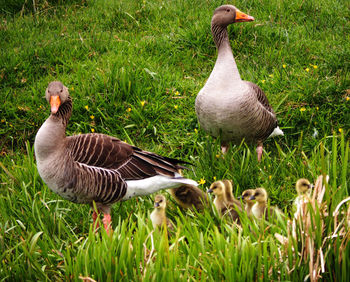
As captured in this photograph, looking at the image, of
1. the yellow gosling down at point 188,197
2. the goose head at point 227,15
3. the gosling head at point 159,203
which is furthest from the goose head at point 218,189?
the goose head at point 227,15

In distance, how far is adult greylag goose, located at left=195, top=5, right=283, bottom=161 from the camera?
5.20m

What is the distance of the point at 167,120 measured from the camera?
6641 mm

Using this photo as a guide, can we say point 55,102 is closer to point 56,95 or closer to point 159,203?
point 56,95

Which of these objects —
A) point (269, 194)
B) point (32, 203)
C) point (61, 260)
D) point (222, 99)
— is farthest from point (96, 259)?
point (222, 99)

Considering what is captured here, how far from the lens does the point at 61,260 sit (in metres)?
3.47

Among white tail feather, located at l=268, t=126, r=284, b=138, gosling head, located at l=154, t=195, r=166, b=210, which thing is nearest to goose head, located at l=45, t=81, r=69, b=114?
gosling head, located at l=154, t=195, r=166, b=210

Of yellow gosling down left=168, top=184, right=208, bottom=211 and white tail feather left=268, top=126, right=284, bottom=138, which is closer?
yellow gosling down left=168, top=184, right=208, bottom=211

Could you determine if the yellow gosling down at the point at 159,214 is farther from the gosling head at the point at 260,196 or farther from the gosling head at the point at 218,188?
the gosling head at the point at 260,196

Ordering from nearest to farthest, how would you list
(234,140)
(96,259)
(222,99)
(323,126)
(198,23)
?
(96,259)
(222,99)
(234,140)
(323,126)
(198,23)

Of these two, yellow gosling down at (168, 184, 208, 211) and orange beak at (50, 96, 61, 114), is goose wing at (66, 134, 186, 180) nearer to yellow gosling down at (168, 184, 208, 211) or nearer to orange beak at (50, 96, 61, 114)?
yellow gosling down at (168, 184, 208, 211)

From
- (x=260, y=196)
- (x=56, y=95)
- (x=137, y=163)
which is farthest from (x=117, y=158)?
(x=260, y=196)

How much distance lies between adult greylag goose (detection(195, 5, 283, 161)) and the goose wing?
928 mm

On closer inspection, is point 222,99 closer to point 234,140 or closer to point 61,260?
point 234,140

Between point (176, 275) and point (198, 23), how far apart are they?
583 centimetres
